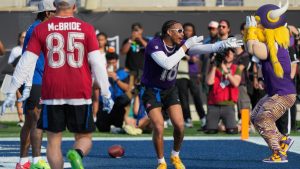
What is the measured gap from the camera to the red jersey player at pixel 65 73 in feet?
28.8

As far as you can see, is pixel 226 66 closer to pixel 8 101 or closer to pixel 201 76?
pixel 201 76

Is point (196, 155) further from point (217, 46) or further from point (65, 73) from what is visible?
point (65, 73)

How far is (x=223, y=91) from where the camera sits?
60.7 ft

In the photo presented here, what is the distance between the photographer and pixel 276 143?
12.4 meters

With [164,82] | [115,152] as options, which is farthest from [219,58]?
[164,82]

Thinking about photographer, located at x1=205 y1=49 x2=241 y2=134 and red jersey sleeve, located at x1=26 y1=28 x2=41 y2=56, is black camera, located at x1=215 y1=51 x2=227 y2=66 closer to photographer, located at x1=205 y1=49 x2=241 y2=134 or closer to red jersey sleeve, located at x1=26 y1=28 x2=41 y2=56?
photographer, located at x1=205 y1=49 x2=241 y2=134

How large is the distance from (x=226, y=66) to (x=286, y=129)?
13.1ft

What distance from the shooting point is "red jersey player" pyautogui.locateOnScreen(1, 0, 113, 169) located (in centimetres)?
877

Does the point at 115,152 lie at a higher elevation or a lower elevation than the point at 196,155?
higher

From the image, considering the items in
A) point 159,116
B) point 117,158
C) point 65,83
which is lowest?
point 117,158

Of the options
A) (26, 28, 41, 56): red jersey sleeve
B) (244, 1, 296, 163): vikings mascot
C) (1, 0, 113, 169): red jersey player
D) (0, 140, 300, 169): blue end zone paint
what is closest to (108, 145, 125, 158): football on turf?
(0, 140, 300, 169): blue end zone paint

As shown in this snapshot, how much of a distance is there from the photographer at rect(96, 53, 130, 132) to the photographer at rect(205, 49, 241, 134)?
1728mm

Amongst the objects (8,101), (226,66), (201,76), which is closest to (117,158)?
(8,101)

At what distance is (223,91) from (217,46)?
7.03 metres
